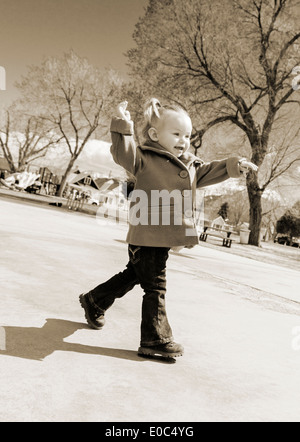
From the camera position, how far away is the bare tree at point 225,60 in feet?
63.9

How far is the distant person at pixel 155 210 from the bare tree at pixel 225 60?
56.8 feet

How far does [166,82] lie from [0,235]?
16.3 meters

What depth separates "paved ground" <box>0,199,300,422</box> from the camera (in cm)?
152

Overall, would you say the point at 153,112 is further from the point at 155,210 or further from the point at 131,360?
the point at 131,360

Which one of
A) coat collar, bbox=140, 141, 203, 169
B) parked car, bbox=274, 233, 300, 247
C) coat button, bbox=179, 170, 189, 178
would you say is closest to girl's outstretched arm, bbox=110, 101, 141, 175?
coat collar, bbox=140, 141, 203, 169

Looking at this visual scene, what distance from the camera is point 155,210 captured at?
2.33 meters

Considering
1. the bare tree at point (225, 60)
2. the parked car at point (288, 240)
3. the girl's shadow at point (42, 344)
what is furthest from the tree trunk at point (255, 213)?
the parked car at point (288, 240)

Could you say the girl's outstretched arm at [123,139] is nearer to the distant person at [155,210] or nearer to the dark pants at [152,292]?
the distant person at [155,210]

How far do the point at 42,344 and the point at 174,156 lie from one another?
1192 millimetres

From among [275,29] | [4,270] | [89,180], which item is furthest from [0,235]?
[89,180]

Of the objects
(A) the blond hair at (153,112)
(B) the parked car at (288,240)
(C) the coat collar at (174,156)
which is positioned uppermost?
(A) the blond hair at (153,112)

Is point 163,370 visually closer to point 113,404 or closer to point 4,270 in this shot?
point 113,404

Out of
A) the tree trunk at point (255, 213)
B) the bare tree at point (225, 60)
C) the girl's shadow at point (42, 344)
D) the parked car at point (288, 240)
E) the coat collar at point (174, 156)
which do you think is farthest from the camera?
the parked car at point (288, 240)

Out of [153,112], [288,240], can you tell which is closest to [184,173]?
[153,112]
